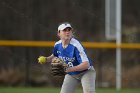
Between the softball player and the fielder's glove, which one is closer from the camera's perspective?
the softball player

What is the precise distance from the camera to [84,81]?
8273 millimetres

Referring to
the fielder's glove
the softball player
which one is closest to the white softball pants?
the softball player

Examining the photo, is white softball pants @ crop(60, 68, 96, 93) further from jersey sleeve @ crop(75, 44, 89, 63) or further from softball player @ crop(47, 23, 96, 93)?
jersey sleeve @ crop(75, 44, 89, 63)

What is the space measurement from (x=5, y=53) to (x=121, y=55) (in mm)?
3113

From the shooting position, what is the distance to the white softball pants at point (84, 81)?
8.21 metres

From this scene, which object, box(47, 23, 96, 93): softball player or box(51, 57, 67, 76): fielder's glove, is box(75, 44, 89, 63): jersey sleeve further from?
box(51, 57, 67, 76): fielder's glove

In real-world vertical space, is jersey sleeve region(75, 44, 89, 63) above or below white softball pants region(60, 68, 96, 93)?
above

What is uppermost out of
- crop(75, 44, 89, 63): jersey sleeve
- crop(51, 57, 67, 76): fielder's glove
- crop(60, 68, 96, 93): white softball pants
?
crop(75, 44, 89, 63): jersey sleeve

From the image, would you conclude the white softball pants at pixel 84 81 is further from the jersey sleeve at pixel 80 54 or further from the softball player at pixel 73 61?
the jersey sleeve at pixel 80 54

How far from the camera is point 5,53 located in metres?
17.2

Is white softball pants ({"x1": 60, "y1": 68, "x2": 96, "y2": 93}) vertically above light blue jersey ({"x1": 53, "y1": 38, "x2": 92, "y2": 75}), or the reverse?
light blue jersey ({"x1": 53, "y1": 38, "x2": 92, "y2": 75})

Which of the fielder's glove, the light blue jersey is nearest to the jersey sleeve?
the light blue jersey

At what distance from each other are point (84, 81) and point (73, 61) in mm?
295

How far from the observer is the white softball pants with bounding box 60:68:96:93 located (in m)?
8.21
